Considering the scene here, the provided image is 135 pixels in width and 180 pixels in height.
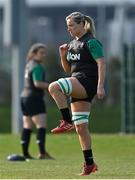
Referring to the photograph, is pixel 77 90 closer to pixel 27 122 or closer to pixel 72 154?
pixel 27 122

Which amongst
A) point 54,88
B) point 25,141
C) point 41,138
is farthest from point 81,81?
point 25,141

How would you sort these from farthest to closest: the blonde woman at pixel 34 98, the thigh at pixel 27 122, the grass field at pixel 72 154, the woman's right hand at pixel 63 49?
the thigh at pixel 27 122
the blonde woman at pixel 34 98
the grass field at pixel 72 154
the woman's right hand at pixel 63 49

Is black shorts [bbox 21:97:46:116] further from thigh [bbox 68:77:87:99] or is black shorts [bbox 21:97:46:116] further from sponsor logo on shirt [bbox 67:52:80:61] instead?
thigh [bbox 68:77:87:99]

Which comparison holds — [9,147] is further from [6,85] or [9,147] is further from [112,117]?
[6,85]

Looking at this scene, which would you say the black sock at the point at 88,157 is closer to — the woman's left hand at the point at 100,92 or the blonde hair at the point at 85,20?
the woman's left hand at the point at 100,92

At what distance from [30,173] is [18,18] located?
1877 cm

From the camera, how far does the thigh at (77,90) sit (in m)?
12.2

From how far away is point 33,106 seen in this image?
1748cm

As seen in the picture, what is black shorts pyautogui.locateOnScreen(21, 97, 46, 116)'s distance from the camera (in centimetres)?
1750

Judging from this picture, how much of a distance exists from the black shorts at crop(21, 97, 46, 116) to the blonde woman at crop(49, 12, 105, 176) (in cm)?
495

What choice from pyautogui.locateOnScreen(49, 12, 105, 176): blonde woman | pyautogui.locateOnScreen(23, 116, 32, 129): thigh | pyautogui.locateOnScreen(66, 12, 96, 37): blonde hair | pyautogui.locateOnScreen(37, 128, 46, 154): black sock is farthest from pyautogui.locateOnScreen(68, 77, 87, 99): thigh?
pyautogui.locateOnScreen(23, 116, 32, 129): thigh

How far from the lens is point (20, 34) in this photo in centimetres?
3100

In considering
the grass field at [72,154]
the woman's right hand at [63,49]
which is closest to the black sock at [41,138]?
the grass field at [72,154]

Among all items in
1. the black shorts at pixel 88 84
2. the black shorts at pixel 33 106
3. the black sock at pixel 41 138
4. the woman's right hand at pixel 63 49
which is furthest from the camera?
the black sock at pixel 41 138
